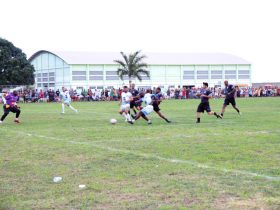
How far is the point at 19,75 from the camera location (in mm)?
70188

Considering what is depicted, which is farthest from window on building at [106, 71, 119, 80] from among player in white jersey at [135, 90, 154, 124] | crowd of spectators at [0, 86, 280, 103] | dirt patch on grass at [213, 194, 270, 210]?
dirt patch on grass at [213, 194, 270, 210]

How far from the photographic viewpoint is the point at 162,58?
265 ft

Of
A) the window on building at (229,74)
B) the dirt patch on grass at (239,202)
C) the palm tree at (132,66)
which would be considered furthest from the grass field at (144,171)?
the window on building at (229,74)

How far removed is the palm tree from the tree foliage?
43.5 feet

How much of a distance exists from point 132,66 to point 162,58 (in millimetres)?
12714

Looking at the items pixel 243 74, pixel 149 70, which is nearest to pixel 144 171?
pixel 149 70

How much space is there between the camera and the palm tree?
6931 cm

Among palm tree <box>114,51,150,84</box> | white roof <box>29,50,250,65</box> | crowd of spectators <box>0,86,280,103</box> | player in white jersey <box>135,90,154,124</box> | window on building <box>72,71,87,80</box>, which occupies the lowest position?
crowd of spectators <box>0,86,280,103</box>

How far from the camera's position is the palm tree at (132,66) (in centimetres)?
6931

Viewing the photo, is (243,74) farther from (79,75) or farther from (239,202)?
(239,202)

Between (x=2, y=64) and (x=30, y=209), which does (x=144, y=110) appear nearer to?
(x=30, y=209)

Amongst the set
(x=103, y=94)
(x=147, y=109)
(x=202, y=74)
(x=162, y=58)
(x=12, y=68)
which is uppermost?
(x=162, y=58)

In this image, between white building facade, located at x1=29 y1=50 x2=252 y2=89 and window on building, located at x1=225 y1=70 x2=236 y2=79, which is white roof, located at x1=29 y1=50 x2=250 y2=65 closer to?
white building facade, located at x1=29 y1=50 x2=252 y2=89

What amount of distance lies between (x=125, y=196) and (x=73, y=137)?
8226 mm
